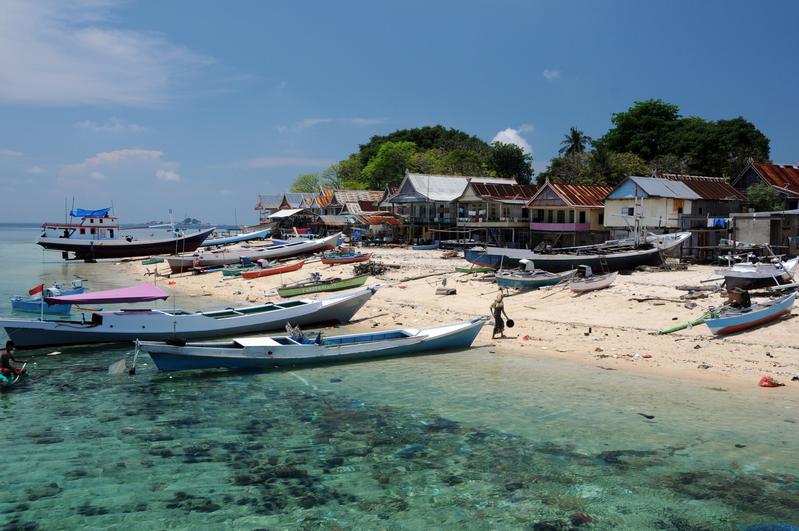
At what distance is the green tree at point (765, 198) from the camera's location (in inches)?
1709

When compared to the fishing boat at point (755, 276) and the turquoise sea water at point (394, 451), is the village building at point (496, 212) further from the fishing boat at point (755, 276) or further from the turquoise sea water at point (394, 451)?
the turquoise sea water at point (394, 451)

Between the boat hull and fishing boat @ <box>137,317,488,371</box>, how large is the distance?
44.5m

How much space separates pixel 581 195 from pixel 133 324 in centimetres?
3509

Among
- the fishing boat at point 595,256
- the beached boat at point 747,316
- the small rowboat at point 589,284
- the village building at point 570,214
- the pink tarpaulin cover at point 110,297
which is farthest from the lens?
the village building at point 570,214

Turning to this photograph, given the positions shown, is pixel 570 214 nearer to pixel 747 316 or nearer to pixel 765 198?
pixel 765 198

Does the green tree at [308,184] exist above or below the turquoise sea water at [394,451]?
above

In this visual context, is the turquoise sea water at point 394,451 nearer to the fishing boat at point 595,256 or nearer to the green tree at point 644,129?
the fishing boat at point 595,256

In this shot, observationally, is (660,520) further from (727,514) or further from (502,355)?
(502,355)

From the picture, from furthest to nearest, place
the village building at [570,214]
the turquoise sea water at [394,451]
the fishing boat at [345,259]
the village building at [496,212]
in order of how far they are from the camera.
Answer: the village building at [496,212], the village building at [570,214], the fishing boat at [345,259], the turquoise sea water at [394,451]

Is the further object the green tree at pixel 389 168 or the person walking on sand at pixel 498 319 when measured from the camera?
the green tree at pixel 389 168

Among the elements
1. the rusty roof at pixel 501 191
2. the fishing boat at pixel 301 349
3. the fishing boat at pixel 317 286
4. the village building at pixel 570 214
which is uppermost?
the rusty roof at pixel 501 191

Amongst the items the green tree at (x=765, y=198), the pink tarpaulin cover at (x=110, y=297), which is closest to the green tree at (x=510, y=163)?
the green tree at (x=765, y=198)

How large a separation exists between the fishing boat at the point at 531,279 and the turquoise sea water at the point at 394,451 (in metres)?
11.4

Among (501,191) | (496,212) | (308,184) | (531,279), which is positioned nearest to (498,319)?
(531,279)
